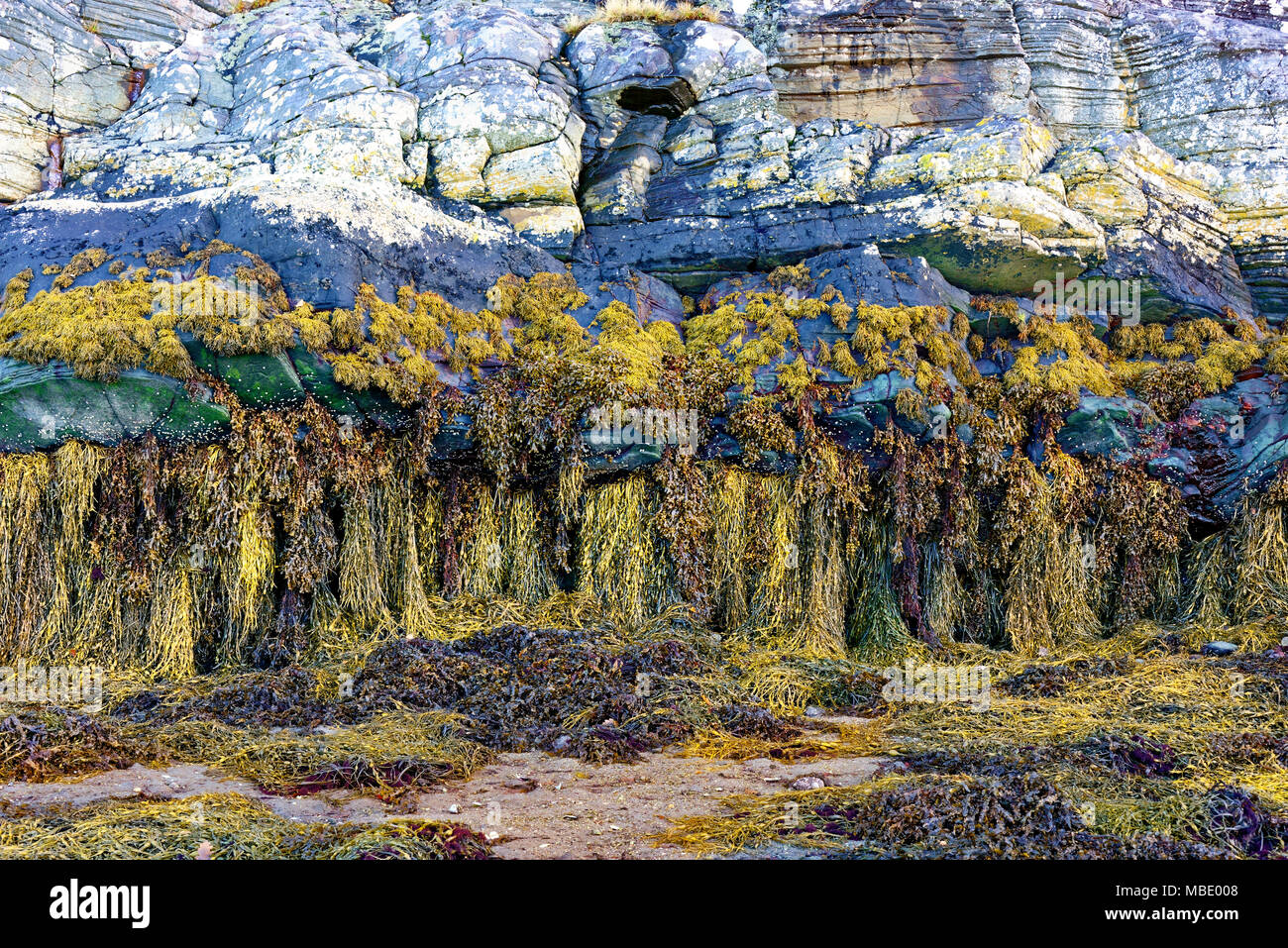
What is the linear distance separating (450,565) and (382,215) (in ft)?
11.6

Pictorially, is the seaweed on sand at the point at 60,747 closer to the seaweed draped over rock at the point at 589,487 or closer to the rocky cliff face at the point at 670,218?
the seaweed draped over rock at the point at 589,487

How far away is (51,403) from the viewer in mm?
7293

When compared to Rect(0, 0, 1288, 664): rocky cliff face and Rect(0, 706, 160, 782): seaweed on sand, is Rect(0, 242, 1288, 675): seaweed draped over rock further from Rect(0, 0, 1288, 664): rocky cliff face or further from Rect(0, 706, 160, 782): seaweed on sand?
Rect(0, 706, 160, 782): seaweed on sand

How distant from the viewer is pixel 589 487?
8.57m

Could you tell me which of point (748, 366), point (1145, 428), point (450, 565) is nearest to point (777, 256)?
point (748, 366)

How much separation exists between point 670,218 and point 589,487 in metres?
3.59

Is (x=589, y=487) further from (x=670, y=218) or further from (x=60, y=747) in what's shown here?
(x=60, y=747)

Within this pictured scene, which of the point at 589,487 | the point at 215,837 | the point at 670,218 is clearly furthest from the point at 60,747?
the point at 670,218

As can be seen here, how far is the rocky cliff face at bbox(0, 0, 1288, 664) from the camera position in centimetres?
797

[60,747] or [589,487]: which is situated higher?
[589,487]

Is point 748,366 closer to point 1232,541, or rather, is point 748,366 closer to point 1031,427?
point 1031,427

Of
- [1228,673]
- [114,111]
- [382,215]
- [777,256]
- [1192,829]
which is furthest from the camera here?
[114,111]

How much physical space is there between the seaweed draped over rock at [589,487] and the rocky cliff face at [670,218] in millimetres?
65
